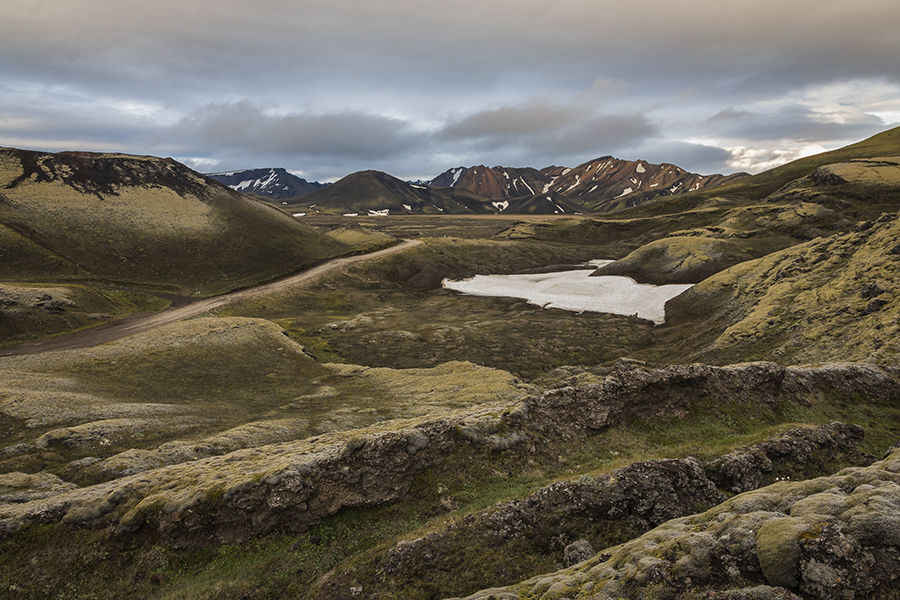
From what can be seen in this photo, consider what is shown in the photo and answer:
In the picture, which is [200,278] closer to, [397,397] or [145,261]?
[145,261]

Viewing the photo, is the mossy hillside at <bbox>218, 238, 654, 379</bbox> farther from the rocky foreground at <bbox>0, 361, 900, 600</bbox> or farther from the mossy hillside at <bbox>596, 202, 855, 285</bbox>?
the mossy hillside at <bbox>596, 202, 855, 285</bbox>

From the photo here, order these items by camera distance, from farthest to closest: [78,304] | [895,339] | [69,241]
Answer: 1. [69,241]
2. [78,304]
3. [895,339]

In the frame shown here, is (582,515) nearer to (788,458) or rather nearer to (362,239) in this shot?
(788,458)

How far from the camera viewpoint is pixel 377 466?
17.9 m

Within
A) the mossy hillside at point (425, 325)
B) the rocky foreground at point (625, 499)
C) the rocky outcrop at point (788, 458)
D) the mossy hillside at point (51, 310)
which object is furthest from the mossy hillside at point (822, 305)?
the mossy hillside at point (51, 310)

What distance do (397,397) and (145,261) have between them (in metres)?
98.8

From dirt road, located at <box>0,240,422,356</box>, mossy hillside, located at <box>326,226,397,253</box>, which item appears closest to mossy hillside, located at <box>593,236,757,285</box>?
mossy hillside, located at <box>326,226,397,253</box>

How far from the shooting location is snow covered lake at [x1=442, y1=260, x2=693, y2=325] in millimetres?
81875

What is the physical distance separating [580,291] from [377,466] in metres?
89.3

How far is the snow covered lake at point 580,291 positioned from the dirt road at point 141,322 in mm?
43975

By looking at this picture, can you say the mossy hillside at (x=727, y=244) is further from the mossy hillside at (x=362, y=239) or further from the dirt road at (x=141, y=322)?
the dirt road at (x=141, y=322)

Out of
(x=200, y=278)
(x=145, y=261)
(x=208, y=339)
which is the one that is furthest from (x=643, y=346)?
(x=145, y=261)

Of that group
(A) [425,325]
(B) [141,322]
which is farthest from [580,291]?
(B) [141,322]

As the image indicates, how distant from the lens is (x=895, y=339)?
87.8 ft
